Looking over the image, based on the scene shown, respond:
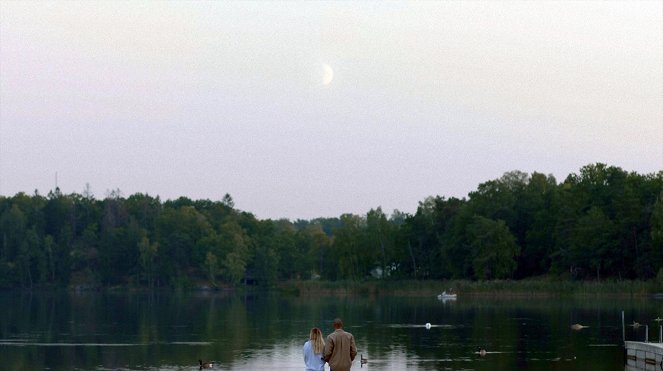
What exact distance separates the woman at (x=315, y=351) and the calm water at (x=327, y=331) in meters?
23.1

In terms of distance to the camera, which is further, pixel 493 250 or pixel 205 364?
pixel 493 250

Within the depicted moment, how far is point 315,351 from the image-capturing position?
26734 millimetres

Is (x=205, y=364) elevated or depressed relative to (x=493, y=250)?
depressed

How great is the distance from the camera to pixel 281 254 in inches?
7800

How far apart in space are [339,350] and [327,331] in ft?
151

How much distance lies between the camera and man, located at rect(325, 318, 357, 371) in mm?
Result: 26156

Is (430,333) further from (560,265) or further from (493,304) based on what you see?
(560,265)

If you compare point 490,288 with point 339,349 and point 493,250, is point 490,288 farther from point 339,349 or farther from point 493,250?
point 339,349

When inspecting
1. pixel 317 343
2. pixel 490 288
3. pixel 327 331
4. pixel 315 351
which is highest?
pixel 317 343

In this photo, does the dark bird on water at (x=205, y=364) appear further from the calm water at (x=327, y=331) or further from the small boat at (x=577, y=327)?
the small boat at (x=577, y=327)

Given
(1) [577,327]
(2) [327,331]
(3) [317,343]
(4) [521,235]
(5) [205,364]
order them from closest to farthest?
1. (3) [317,343]
2. (5) [205,364]
3. (1) [577,327]
4. (2) [327,331]
5. (4) [521,235]

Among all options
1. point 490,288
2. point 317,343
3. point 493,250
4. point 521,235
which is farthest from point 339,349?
point 521,235

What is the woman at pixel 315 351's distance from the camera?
26.7m

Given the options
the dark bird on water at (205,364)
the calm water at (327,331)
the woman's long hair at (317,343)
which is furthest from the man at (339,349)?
the dark bird on water at (205,364)
